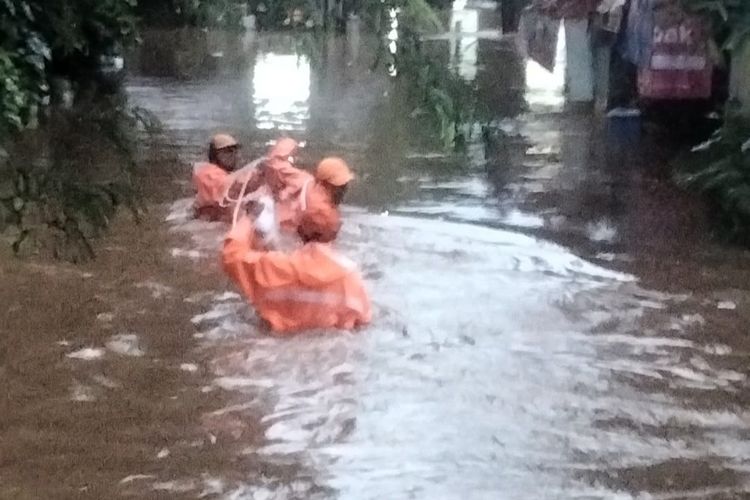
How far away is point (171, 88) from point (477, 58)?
10.3 ft

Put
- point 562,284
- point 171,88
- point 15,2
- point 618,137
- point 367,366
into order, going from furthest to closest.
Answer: point 171,88 < point 618,137 < point 15,2 < point 562,284 < point 367,366

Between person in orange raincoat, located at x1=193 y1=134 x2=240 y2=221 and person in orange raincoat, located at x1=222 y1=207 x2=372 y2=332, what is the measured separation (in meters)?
1.20

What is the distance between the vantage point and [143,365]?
3.73 m

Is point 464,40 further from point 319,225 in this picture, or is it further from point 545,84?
point 319,225

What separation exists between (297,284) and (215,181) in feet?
4.95

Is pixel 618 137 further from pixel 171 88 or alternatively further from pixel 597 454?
pixel 597 454

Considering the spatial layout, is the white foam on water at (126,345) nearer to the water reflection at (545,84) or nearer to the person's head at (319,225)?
the person's head at (319,225)

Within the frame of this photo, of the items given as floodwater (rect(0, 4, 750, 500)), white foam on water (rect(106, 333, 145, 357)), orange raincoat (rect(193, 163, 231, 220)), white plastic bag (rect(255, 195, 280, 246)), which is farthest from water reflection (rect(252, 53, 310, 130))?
white foam on water (rect(106, 333, 145, 357))

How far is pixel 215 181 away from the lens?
17.3 ft

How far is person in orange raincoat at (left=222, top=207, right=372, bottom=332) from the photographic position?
3.89 m

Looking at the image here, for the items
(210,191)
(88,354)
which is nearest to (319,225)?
(88,354)

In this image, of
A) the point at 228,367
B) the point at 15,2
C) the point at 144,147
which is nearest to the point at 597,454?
the point at 228,367

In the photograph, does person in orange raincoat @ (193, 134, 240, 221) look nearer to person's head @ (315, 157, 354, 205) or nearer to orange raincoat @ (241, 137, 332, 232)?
orange raincoat @ (241, 137, 332, 232)

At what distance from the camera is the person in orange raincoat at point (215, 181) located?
17.1ft
